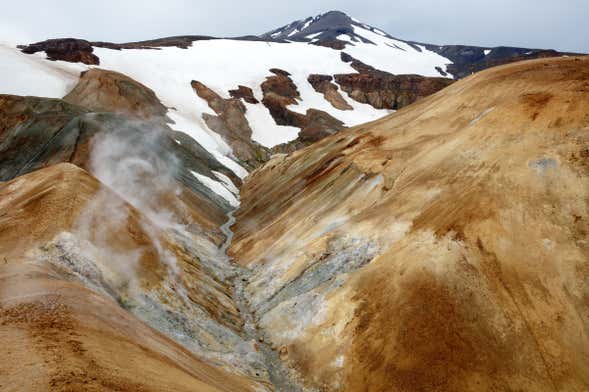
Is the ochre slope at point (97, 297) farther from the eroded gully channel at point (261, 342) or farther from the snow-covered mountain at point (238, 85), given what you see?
the snow-covered mountain at point (238, 85)

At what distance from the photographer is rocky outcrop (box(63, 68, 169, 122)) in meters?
85.1

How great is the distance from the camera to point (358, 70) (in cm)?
17025

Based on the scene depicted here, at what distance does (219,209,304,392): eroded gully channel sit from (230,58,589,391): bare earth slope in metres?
0.59

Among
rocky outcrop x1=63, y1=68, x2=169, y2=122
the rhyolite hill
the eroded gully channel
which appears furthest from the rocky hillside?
the eroded gully channel

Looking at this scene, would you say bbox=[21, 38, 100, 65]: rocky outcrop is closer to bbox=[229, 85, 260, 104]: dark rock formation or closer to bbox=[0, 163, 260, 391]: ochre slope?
bbox=[229, 85, 260, 104]: dark rock formation

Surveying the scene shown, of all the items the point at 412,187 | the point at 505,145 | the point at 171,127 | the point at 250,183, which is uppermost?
the point at 505,145

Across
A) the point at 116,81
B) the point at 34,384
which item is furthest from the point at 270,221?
the point at 116,81

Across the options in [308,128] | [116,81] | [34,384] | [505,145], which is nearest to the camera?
[34,384]

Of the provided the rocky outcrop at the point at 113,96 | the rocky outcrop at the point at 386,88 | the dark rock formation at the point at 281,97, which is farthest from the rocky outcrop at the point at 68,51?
the rocky outcrop at the point at 386,88

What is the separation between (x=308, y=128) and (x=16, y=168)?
7238 centimetres

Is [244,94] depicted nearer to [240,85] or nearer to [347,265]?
[240,85]

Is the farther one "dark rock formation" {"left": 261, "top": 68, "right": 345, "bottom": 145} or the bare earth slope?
"dark rock formation" {"left": 261, "top": 68, "right": 345, "bottom": 145}

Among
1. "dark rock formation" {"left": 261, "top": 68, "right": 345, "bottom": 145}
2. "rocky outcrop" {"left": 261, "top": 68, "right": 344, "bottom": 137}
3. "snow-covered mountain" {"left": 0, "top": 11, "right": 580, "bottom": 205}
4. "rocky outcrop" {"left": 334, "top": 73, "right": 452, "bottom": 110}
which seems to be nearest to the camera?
"snow-covered mountain" {"left": 0, "top": 11, "right": 580, "bottom": 205}

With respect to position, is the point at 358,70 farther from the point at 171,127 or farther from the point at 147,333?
the point at 147,333
